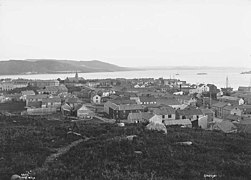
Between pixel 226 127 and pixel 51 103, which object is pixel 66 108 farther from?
pixel 226 127

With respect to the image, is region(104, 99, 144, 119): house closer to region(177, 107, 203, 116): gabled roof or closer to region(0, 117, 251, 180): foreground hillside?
region(177, 107, 203, 116): gabled roof

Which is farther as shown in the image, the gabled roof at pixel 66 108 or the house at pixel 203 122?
the gabled roof at pixel 66 108

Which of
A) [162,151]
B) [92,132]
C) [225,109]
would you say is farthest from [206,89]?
[162,151]

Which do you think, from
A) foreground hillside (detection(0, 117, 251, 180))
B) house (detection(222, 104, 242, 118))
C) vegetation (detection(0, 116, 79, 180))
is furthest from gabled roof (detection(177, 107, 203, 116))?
vegetation (detection(0, 116, 79, 180))

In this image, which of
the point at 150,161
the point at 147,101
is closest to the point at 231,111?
the point at 147,101

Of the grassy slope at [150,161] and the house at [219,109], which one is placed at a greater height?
the grassy slope at [150,161]

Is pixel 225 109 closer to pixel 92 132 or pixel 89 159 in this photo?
pixel 92 132

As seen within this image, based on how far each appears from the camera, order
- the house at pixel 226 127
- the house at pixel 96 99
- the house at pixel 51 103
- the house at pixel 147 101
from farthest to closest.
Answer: the house at pixel 96 99, the house at pixel 147 101, the house at pixel 51 103, the house at pixel 226 127

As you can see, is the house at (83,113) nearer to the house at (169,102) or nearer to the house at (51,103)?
the house at (51,103)

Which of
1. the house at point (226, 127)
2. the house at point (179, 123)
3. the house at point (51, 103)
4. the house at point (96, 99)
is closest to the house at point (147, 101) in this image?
the house at point (96, 99)

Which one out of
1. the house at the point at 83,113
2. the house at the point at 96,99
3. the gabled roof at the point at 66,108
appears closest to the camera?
the house at the point at 83,113

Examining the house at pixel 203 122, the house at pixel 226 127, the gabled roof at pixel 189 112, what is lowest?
the house at pixel 203 122

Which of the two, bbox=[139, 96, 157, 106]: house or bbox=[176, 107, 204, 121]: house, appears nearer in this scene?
bbox=[176, 107, 204, 121]: house
